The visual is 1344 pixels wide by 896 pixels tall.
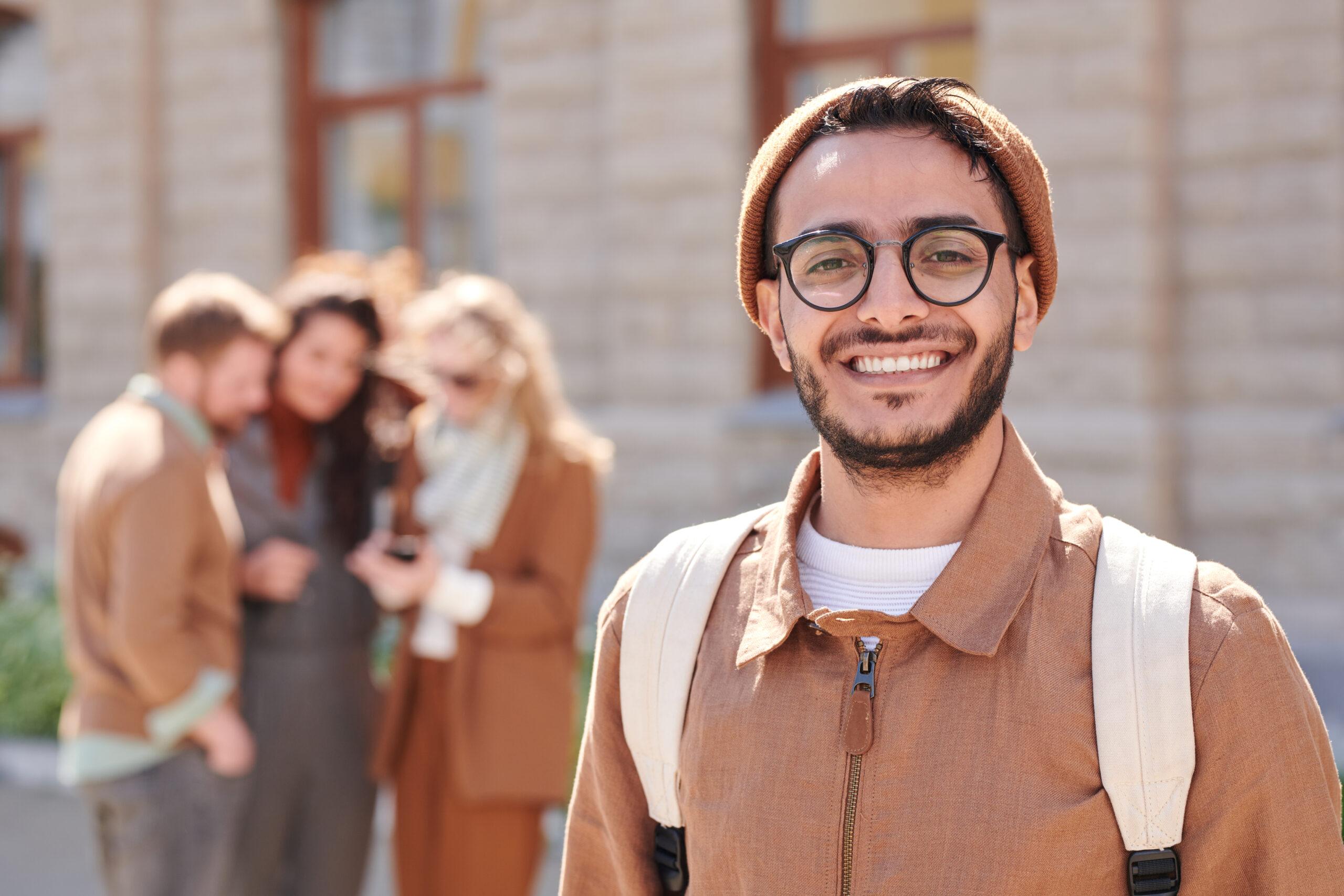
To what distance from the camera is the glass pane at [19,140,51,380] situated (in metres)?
11.2

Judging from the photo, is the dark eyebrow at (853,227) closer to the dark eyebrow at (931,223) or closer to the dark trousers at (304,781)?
the dark eyebrow at (931,223)

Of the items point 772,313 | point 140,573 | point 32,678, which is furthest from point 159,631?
point 32,678

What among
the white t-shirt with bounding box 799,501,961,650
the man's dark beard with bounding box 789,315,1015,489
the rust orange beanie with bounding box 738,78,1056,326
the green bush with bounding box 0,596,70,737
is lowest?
the green bush with bounding box 0,596,70,737

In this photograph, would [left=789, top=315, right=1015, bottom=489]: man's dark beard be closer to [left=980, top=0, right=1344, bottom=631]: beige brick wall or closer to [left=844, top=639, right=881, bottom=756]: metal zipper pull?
[left=844, top=639, right=881, bottom=756]: metal zipper pull

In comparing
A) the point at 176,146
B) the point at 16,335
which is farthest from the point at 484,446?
the point at 16,335

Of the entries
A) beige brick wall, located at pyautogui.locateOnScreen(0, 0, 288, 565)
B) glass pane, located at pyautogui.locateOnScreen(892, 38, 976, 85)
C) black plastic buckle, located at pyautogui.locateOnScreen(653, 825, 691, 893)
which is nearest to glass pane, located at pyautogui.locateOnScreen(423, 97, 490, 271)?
beige brick wall, located at pyautogui.locateOnScreen(0, 0, 288, 565)

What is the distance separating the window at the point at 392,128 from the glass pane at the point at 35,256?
3055 mm

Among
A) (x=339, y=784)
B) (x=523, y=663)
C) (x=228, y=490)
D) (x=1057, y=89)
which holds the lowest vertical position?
(x=339, y=784)

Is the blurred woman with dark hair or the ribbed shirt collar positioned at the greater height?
the ribbed shirt collar

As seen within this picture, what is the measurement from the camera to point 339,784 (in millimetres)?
3916

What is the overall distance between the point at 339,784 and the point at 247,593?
62cm

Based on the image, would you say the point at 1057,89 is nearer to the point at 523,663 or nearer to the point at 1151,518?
the point at 1151,518

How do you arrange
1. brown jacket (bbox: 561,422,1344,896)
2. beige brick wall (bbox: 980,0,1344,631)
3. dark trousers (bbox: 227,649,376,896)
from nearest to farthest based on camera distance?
brown jacket (bbox: 561,422,1344,896), dark trousers (bbox: 227,649,376,896), beige brick wall (bbox: 980,0,1344,631)

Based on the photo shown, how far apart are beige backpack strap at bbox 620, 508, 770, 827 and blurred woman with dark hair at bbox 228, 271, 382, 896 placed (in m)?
2.25
